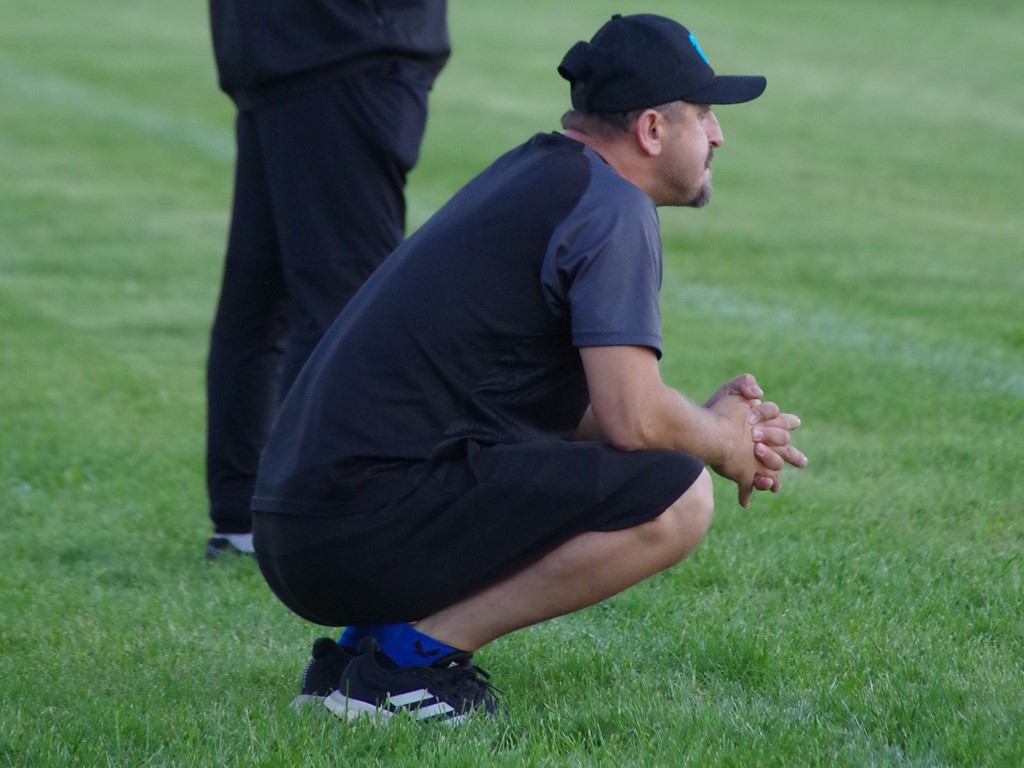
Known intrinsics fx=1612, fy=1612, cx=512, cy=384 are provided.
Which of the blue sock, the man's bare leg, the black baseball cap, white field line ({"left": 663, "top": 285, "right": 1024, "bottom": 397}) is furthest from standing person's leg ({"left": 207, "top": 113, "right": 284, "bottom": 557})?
white field line ({"left": 663, "top": 285, "right": 1024, "bottom": 397})

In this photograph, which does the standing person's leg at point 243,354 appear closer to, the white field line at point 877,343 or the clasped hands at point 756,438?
the clasped hands at point 756,438

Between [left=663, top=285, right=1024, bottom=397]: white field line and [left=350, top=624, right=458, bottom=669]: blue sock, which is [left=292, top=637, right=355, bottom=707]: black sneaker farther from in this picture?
[left=663, top=285, right=1024, bottom=397]: white field line

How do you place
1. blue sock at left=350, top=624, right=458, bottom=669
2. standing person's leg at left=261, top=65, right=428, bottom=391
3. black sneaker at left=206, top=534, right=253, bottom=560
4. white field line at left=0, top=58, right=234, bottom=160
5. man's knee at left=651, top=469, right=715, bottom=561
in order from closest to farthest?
man's knee at left=651, top=469, right=715, bottom=561, blue sock at left=350, top=624, right=458, bottom=669, standing person's leg at left=261, top=65, right=428, bottom=391, black sneaker at left=206, top=534, right=253, bottom=560, white field line at left=0, top=58, right=234, bottom=160

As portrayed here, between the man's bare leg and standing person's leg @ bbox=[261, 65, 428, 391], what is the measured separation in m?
1.41

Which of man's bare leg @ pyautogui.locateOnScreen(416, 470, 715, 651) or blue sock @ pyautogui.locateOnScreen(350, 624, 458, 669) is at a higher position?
man's bare leg @ pyautogui.locateOnScreen(416, 470, 715, 651)

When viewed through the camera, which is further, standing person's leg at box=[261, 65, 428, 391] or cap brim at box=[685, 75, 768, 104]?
standing person's leg at box=[261, 65, 428, 391]

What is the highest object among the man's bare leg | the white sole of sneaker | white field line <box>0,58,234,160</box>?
the man's bare leg

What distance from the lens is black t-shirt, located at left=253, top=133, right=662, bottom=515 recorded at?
3.20 metres

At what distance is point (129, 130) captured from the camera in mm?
14898

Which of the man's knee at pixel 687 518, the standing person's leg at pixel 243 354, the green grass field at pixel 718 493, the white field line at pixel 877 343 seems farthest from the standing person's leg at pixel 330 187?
the white field line at pixel 877 343

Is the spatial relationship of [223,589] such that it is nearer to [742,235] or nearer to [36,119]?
[742,235]

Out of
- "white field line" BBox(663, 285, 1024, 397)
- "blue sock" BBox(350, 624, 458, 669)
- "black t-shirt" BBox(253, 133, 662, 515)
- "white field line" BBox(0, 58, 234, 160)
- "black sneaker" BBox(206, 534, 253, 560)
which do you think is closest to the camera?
"black t-shirt" BBox(253, 133, 662, 515)

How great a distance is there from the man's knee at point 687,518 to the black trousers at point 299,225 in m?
1.57

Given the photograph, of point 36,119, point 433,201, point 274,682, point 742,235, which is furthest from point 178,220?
point 274,682
